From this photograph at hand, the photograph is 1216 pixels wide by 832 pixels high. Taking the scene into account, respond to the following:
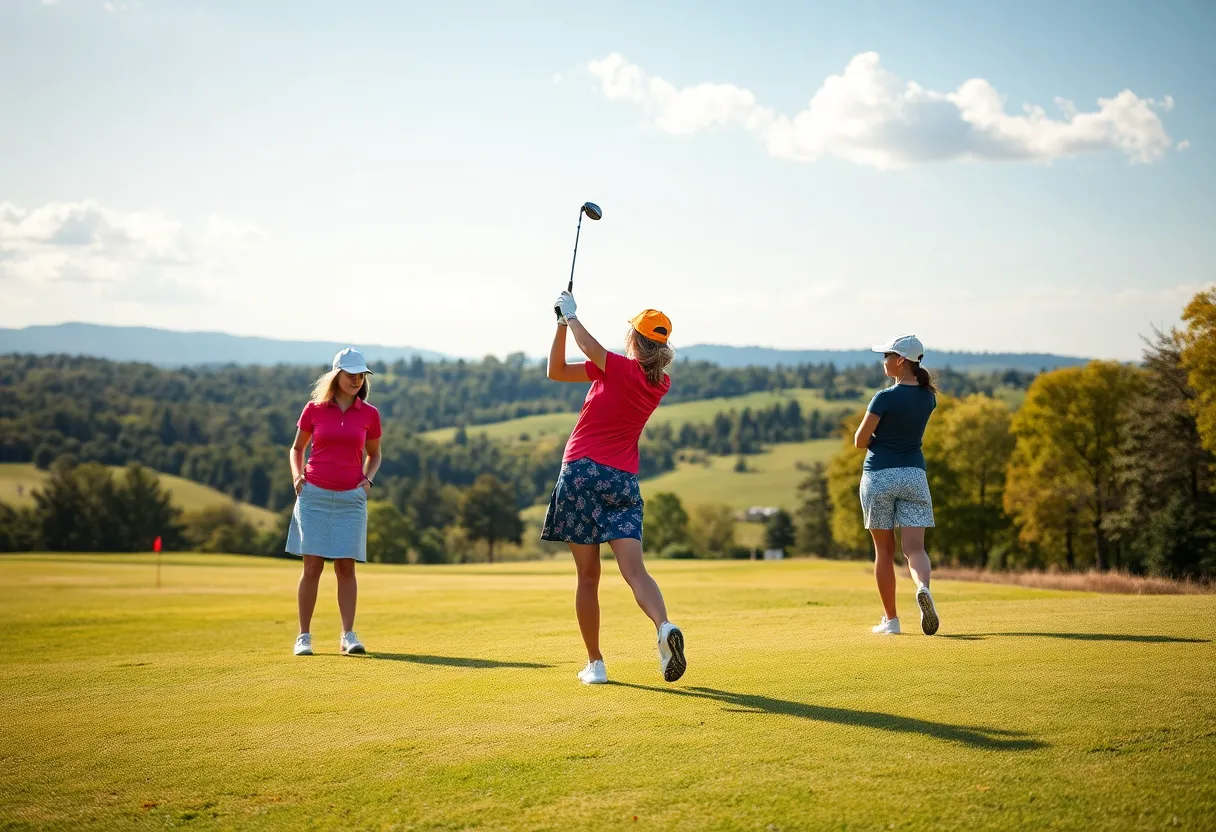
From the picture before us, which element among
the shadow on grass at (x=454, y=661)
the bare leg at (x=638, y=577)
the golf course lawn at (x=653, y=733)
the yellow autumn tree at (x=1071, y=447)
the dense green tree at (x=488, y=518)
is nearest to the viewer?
the golf course lawn at (x=653, y=733)

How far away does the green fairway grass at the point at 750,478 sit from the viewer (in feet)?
444

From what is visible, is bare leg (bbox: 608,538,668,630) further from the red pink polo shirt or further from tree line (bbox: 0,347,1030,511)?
tree line (bbox: 0,347,1030,511)

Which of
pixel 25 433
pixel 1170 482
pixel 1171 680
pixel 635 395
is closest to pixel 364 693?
pixel 635 395

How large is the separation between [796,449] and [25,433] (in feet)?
375

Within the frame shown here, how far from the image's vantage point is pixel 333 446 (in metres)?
9.73

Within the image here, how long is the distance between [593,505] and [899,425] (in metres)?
3.52

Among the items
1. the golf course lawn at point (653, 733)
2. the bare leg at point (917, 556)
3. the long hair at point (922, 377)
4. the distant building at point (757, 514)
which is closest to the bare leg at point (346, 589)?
the golf course lawn at point (653, 733)

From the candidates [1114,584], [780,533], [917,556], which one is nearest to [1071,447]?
[1114,584]

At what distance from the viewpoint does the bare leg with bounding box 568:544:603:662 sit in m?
7.10

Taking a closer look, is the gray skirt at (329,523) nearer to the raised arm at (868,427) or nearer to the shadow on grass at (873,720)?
the shadow on grass at (873,720)

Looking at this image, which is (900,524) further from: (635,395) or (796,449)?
(796,449)

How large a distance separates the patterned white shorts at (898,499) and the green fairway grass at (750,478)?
4568 inches

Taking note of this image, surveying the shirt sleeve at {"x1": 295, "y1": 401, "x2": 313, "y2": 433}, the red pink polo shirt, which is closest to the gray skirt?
the shirt sleeve at {"x1": 295, "y1": 401, "x2": 313, "y2": 433}

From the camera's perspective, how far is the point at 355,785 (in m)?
4.69
